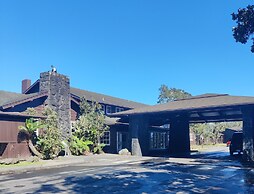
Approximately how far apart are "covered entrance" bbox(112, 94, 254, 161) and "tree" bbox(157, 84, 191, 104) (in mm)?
33759

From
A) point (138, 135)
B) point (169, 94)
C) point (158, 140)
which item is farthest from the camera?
point (169, 94)

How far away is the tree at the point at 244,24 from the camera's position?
1092 cm

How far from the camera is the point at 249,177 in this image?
1392 centimetres

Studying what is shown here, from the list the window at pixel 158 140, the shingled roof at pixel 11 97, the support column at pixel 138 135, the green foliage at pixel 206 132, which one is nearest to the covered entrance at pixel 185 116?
the support column at pixel 138 135

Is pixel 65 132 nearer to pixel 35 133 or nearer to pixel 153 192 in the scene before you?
pixel 35 133

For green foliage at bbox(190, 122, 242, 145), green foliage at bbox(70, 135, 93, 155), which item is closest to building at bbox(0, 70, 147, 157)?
green foliage at bbox(70, 135, 93, 155)

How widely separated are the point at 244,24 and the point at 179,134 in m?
24.4

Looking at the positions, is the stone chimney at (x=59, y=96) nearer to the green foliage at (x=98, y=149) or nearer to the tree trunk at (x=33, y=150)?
the green foliage at (x=98, y=149)

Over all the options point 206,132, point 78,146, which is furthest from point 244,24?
point 206,132

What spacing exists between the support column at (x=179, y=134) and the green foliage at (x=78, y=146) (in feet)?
34.4

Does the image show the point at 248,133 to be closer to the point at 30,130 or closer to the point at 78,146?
the point at 78,146

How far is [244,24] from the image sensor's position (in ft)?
36.5

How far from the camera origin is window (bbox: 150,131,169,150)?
116ft

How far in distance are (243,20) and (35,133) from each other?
19.0m
